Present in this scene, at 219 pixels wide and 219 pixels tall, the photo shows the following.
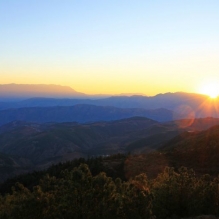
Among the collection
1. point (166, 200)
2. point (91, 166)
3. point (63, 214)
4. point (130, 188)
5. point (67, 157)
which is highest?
point (130, 188)

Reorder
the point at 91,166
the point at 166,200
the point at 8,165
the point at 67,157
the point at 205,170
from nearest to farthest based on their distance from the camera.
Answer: the point at 166,200 → the point at 205,170 → the point at 91,166 → the point at 8,165 → the point at 67,157

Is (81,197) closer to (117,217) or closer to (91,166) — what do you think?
(117,217)

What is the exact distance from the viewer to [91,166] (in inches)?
2370

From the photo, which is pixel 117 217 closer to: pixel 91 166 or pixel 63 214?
pixel 63 214

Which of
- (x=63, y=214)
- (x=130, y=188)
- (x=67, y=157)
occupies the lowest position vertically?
(x=67, y=157)

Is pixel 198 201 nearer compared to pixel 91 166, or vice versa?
pixel 198 201

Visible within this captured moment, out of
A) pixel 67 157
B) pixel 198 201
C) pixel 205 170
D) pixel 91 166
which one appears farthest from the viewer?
pixel 67 157

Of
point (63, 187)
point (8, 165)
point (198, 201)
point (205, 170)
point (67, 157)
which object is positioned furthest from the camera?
point (67, 157)

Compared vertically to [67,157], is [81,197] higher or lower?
higher

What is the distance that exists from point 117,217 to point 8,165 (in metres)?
134

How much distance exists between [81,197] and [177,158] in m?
49.6

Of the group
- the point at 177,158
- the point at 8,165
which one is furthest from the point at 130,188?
the point at 8,165

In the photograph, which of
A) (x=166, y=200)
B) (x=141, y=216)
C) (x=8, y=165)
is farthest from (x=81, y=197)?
(x=8, y=165)

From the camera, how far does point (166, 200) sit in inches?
931
